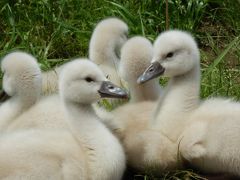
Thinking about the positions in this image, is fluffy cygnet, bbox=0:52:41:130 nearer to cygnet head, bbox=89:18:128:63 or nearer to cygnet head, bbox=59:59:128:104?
cygnet head, bbox=59:59:128:104

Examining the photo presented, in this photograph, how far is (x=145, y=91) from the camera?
4762 mm

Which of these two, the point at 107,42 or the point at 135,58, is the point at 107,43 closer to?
the point at 107,42

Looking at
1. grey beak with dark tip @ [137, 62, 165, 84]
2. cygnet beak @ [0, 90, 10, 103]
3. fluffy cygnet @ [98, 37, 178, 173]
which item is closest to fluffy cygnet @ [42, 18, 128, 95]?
cygnet beak @ [0, 90, 10, 103]

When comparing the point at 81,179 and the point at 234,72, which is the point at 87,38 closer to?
the point at 234,72

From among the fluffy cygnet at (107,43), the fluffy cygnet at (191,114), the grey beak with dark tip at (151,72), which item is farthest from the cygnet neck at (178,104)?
the fluffy cygnet at (107,43)

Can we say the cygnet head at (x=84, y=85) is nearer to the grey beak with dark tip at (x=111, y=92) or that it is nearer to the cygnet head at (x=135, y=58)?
the grey beak with dark tip at (x=111, y=92)

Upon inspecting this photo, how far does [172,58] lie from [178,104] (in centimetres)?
23

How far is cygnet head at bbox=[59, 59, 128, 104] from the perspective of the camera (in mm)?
4270

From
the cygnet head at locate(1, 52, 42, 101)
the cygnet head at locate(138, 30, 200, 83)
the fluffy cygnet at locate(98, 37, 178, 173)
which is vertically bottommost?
the fluffy cygnet at locate(98, 37, 178, 173)

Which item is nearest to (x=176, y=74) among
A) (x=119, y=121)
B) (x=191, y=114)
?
(x=191, y=114)

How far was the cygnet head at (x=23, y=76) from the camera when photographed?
4695mm

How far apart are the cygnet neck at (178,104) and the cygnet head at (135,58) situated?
26 cm

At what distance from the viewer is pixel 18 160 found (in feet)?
12.8

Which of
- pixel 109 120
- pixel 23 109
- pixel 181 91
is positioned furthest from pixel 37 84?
pixel 181 91
